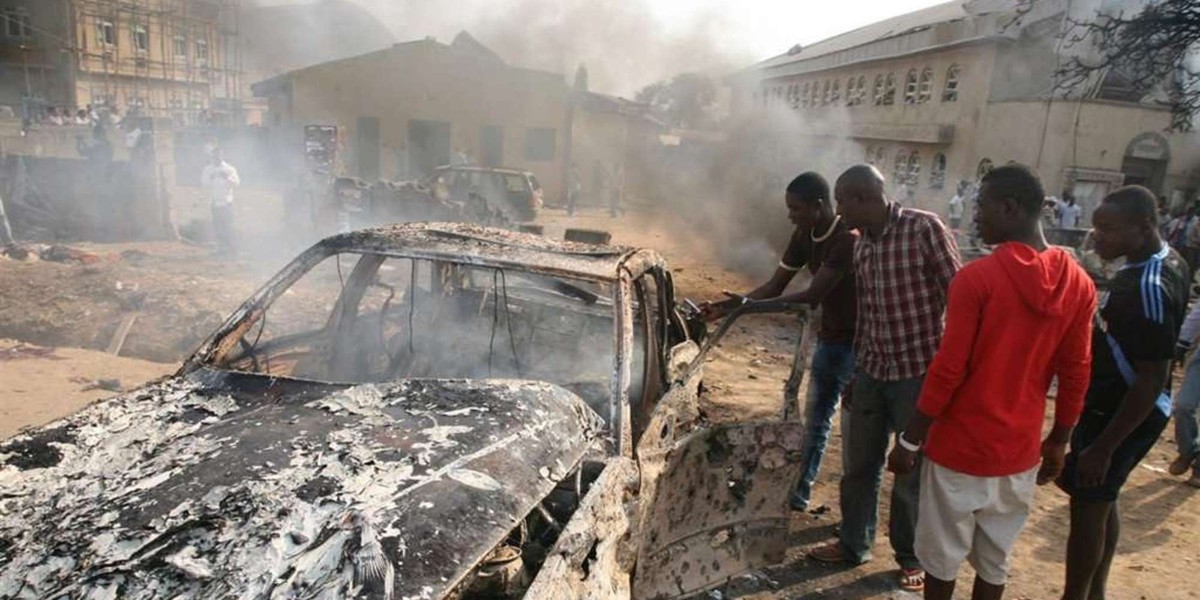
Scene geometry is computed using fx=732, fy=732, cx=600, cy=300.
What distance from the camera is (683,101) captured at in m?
52.0

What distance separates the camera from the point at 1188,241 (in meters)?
13.0

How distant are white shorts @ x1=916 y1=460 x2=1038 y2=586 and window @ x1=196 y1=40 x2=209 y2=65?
3784 cm

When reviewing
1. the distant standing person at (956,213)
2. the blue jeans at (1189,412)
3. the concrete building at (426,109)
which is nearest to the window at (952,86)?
the distant standing person at (956,213)

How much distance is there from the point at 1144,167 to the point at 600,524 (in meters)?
22.9

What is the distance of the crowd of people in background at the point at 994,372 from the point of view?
8.23ft

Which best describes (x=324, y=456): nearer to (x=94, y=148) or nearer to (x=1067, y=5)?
(x=94, y=148)

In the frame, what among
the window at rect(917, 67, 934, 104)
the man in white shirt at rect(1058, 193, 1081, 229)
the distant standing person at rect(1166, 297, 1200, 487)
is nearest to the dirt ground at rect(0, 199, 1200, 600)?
the distant standing person at rect(1166, 297, 1200, 487)

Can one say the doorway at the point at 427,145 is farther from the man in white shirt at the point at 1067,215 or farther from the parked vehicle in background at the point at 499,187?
the man in white shirt at the point at 1067,215

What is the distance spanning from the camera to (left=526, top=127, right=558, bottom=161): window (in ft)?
77.4

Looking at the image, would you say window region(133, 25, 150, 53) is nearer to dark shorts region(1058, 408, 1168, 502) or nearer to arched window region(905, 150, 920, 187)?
arched window region(905, 150, 920, 187)

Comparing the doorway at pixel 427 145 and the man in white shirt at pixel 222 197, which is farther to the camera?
the doorway at pixel 427 145

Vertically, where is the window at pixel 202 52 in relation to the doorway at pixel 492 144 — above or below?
above

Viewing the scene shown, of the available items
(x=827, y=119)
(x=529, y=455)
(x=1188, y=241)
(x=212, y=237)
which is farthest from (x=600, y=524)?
(x=827, y=119)

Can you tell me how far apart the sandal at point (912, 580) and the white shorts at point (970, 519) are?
0.86 m
